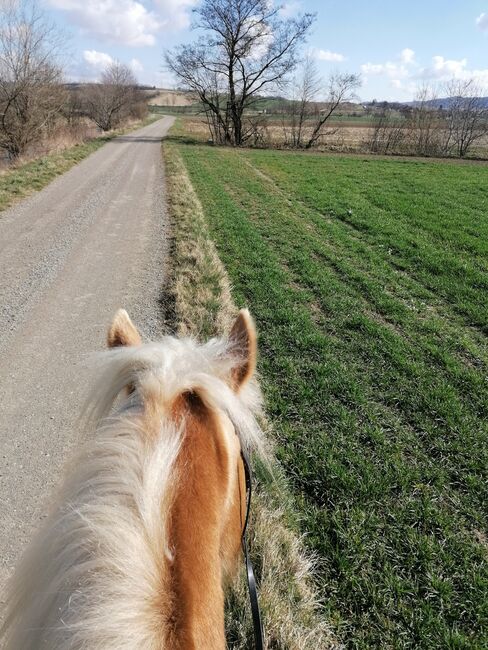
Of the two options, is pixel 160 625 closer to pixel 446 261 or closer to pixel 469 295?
pixel 469 295

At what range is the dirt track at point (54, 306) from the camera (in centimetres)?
295

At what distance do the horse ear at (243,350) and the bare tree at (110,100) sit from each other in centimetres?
5064

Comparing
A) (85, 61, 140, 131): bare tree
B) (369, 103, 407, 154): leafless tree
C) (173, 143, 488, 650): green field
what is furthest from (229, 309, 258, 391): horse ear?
(85, 61, 140, 131): bare tree

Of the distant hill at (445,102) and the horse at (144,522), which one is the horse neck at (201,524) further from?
the distant hill at (445,102)

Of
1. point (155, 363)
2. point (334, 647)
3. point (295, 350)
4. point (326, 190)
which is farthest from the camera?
point (326, 190)

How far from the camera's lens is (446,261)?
290 inches

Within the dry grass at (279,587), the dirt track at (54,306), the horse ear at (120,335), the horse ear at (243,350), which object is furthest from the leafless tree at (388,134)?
the horse ear at (120,335)

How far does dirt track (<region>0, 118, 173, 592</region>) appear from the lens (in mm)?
2947

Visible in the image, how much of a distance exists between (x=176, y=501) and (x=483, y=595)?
7.68 ft

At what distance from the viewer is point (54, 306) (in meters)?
5.45

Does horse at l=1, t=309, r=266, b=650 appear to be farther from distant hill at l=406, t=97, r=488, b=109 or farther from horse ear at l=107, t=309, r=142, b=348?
distant hill at l=406, t=97, r=488, b=109

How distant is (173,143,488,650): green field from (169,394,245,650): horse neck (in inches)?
63.5

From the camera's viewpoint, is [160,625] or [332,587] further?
[332,587]

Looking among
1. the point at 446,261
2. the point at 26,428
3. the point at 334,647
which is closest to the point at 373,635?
the point at 334,647
